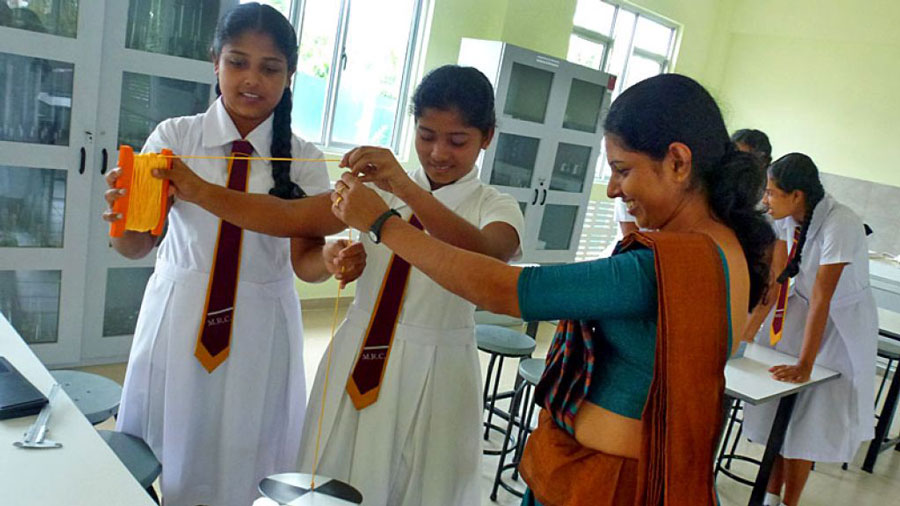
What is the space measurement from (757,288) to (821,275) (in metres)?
1.98

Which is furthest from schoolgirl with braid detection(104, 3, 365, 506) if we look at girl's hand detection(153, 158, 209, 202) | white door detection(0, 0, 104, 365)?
white door detection(0, 0, 104, 365)

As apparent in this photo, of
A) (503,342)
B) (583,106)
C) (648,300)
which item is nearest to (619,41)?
(583,106)

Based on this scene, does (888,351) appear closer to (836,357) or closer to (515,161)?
(836,357)

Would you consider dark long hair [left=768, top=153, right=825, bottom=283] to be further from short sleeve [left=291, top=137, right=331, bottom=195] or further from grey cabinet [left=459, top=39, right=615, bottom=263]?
grey cabinet [left=459, top=39, right=615, bottom=263]

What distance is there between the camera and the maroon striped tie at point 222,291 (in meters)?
1.54

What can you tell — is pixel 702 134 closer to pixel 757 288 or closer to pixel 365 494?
pixel 757 288

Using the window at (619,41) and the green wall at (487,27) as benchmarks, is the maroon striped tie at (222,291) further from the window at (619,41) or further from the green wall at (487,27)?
the window at (619,41)

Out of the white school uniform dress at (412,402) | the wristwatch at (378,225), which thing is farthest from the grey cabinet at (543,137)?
the wristwatch at (378,225)

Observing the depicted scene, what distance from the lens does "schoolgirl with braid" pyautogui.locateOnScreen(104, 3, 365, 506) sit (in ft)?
5.04

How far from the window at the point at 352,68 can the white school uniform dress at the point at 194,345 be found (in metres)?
3.16

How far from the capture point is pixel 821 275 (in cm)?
284

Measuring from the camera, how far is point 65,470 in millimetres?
1092

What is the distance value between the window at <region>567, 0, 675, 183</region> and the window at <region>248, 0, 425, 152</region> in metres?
1.75

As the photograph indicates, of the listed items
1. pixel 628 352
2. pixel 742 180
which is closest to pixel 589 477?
pixel 628 352
